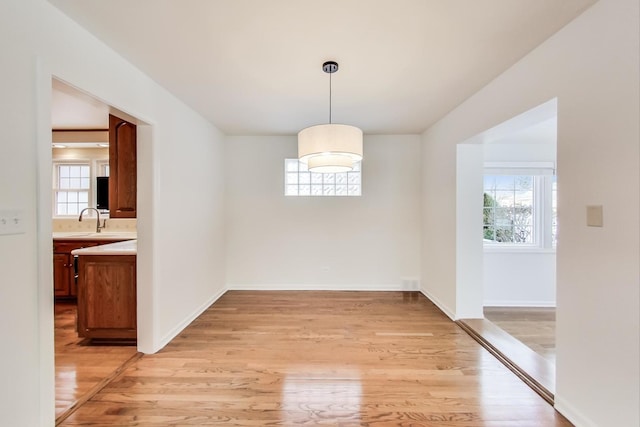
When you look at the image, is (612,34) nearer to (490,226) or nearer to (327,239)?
(490,226)

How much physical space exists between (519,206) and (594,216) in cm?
319

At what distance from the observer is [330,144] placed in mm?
2191

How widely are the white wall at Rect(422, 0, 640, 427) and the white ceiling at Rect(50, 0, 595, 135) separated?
251 millimetres

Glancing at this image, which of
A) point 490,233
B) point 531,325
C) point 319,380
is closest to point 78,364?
point 319,380

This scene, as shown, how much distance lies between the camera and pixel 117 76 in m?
2.17

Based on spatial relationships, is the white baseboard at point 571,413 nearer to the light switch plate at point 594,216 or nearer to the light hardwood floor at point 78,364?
the light switch plate at point 594,216

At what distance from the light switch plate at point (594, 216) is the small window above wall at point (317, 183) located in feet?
10.5

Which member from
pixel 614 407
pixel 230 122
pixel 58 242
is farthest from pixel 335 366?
pixel 58 242

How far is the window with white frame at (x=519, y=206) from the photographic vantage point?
4.38 metres

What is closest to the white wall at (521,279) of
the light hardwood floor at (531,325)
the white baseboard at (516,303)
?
the white baseboard at (516,303)

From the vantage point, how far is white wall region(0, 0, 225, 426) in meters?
1.43

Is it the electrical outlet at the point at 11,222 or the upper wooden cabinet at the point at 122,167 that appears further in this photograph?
the upper wooden cabinet at the point at 122,167

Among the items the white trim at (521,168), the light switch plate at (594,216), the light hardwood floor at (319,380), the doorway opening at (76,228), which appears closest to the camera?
the light switch plate at (594,216)

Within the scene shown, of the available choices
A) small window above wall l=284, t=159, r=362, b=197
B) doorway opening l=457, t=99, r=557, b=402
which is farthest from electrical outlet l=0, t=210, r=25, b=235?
doorway opening l=457, t=99, r=557, b=402
